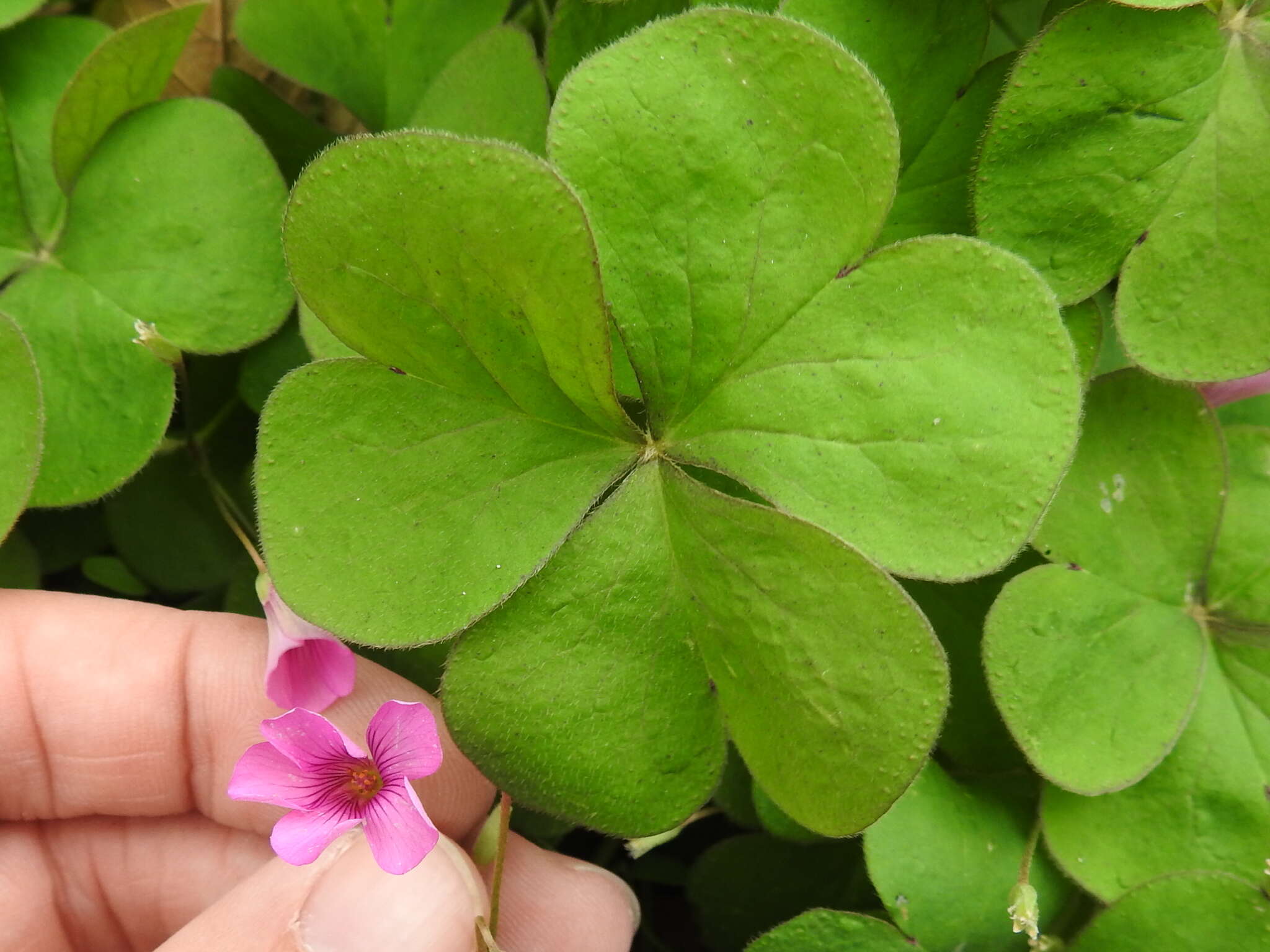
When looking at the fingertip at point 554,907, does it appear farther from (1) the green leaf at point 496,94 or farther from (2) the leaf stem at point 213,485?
(1) the green leaf at point 496,94

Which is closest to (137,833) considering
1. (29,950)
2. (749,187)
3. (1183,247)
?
(29,950)

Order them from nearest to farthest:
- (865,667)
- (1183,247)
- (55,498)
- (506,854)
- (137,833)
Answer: (865,667) → (1183,247) → (55,498) → (506,854) → (137,833)

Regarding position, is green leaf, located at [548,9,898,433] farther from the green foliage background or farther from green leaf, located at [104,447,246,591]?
green leaf, located at [104,447,246,591]

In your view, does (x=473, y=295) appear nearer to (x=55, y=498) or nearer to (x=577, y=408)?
(x=577, y=408)

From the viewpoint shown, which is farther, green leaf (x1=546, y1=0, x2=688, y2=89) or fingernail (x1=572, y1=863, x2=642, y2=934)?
fingernail (x1=572, y1=863, x2=642, y2=934)

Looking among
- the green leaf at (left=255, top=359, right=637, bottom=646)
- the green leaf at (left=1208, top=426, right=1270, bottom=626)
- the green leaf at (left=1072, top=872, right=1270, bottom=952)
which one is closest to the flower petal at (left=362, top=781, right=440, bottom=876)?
the green leaf at (left=255, top=359, right=637, bottom=646)

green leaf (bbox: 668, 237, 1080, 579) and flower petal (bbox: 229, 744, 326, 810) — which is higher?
green leaf (bbox: 668, 237, 1080, 579)

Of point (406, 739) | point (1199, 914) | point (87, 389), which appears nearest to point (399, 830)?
point (406, 739)
